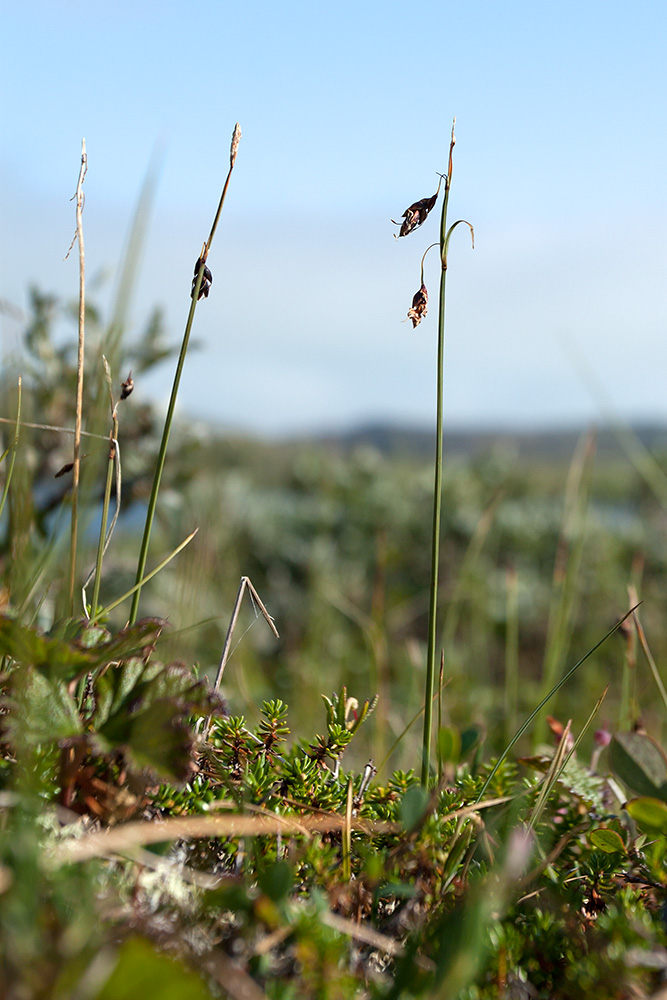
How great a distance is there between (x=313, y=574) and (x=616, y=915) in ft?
12.9

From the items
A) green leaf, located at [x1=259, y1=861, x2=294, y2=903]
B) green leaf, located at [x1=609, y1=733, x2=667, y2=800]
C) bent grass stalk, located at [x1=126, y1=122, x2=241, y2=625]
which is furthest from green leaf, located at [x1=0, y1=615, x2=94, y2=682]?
green leaf, located at [x1=609, y1=733, x2=667, y2=800]

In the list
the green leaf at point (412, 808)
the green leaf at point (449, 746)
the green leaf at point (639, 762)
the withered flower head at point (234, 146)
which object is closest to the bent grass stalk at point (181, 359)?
the withered flower head at point (234, 146)

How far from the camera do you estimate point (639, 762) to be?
39.0 inches

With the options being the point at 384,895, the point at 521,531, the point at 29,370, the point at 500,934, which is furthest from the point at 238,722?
the point at 521,531

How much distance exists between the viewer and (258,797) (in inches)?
32.0

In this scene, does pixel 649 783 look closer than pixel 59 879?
No

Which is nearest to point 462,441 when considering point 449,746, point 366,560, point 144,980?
point 366,560

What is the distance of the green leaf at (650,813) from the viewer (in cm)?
80

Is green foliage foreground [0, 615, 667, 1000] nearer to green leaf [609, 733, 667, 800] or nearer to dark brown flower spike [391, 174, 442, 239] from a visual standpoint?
green leaf [609, 733, 667, 800]

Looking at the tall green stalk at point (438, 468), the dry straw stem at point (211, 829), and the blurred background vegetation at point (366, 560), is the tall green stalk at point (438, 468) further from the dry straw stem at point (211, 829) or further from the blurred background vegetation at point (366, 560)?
the blurred background vegetation at point (366, 560)

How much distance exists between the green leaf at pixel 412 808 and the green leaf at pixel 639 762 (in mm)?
349

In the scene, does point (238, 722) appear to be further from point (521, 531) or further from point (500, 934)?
point (521, 531)

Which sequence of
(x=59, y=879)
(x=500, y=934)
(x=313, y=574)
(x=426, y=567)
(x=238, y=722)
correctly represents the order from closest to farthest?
(x=59, y=879) → (x=500, y=934) → (x=238, y=722) → (x=313, y=574) → (x=426, y=567)

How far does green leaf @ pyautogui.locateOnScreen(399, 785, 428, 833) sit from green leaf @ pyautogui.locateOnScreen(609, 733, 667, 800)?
349 millimetres
